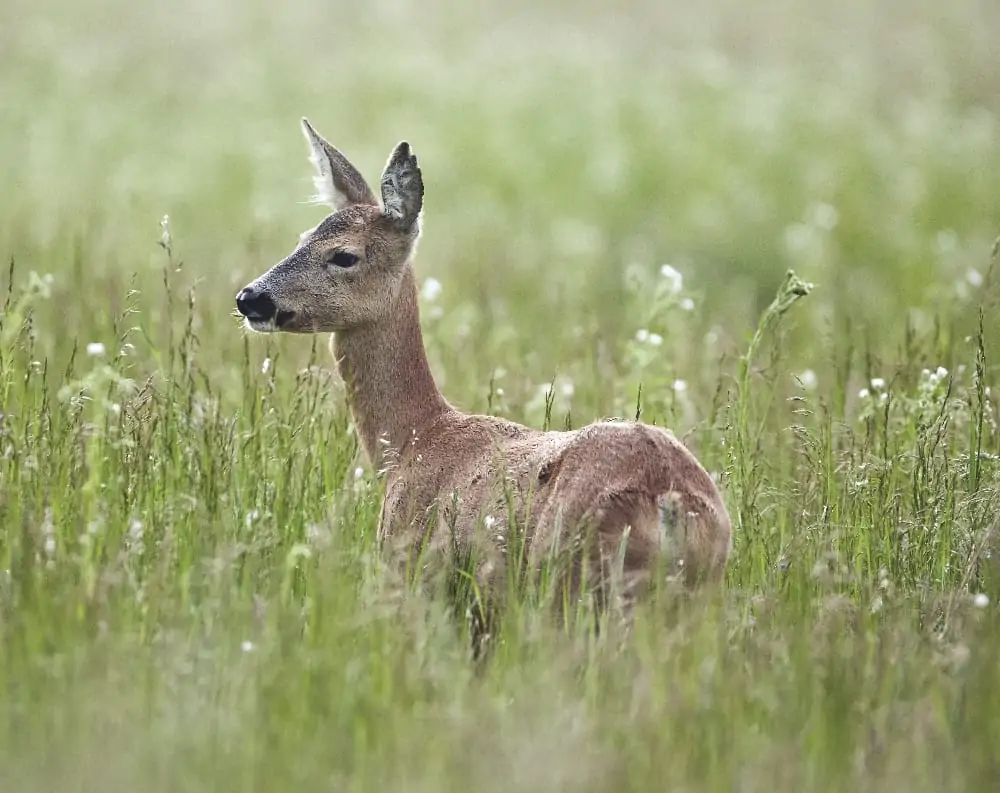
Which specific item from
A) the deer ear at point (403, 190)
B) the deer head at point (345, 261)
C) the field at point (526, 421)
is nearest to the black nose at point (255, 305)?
the deer head at point (345, 261)

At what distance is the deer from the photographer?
4102mm

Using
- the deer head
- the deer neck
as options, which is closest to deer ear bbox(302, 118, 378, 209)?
the deer head

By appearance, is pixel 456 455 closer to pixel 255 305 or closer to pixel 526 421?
pixel 255 305

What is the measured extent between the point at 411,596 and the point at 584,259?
7.39 meters

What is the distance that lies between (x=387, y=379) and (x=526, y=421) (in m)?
1.33

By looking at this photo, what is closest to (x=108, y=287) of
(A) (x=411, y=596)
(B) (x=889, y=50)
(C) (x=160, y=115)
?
(A) (x=411, y=596)

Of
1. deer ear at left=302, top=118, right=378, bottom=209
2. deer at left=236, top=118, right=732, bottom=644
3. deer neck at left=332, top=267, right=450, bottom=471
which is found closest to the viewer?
deer at left=236, top=118, right=732, bottom=644

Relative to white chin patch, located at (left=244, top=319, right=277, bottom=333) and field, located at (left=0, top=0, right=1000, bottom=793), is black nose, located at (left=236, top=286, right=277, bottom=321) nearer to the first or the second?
white chin patch, located at (left=244, top=319, right=277, bottom=333)

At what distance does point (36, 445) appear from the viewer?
4.74 meters

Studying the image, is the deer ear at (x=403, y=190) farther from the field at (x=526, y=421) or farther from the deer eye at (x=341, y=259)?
the field at (x=526, y=421)

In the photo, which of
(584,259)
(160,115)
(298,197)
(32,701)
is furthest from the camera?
(160,115)

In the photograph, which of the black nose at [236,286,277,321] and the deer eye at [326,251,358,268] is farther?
the deer eye at [326,251,358,268]

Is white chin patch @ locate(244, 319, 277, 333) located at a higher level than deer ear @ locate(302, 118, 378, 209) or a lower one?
lower

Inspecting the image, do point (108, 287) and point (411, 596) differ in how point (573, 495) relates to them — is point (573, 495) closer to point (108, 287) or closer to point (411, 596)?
point (411, 596)
